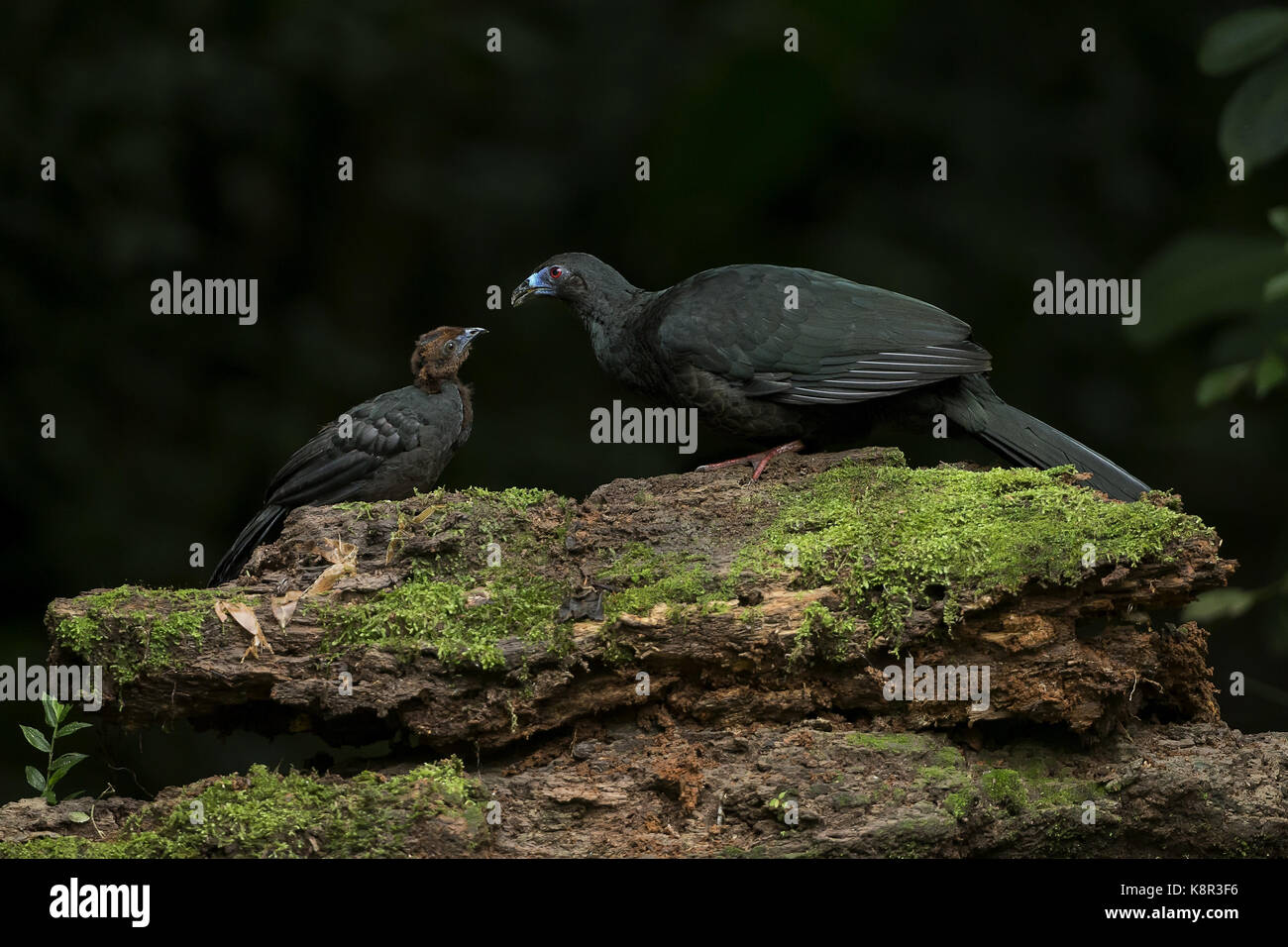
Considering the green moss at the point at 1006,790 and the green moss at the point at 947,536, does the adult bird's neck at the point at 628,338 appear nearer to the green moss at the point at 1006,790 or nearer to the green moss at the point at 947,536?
the green moss at the point at 947,536

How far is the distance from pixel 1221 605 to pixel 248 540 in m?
3.52

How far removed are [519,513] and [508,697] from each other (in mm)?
679

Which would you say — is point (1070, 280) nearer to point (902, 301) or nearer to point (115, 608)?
point (902, 301)

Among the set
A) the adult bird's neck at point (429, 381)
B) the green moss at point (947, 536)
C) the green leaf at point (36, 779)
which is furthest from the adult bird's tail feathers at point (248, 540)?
the green moss at point (947, 536)

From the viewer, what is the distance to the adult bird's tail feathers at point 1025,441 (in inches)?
185

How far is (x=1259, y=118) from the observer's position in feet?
15.0

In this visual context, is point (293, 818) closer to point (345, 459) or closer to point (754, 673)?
point (754, 673)

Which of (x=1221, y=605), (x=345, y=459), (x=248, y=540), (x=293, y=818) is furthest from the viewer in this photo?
(x=248, y=540)

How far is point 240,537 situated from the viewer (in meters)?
5.23

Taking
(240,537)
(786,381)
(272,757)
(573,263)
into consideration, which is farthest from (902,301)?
(272,757)

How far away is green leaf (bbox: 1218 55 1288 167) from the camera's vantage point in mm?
4535

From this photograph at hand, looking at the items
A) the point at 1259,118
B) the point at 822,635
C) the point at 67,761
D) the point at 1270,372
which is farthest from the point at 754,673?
the point at 1259,118

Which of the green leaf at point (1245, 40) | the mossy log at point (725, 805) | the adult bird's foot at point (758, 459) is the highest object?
the green leaf at point (1245, 40)

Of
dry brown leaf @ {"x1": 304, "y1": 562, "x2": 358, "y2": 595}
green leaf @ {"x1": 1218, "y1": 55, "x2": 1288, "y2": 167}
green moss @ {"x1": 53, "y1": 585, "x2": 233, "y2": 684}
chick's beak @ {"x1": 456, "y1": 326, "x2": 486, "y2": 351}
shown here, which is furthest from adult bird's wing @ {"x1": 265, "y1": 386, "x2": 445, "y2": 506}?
green leaf @ {"x1": 1218, "y1": 55, "x2": 1288, "y2": 167}
